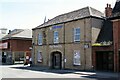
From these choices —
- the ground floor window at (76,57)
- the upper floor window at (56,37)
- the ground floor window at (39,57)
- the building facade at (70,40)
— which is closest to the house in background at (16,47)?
the ground floor window at (39,57)

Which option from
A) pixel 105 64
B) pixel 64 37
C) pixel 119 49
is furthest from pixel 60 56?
pixel 119 49

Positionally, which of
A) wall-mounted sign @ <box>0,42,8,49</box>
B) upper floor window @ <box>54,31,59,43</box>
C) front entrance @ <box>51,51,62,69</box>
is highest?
upper floor window @ <box>54,31,59,43</box>

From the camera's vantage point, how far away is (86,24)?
2500cm

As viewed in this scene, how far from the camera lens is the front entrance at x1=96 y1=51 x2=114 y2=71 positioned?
23.7m

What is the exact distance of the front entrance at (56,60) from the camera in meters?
29.2

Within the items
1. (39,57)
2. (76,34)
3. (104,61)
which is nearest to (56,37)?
(76,34)

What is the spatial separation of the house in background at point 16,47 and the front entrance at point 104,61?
71.0 feet

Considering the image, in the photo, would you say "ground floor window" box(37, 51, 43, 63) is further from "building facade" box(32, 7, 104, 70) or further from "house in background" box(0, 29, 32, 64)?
"house in background" box(0, 29, 32, 64)

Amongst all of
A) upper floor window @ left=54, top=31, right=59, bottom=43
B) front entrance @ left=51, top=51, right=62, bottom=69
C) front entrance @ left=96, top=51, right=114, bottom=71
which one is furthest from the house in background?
front entrance @ left=96, top=51, right=114, bottom=71

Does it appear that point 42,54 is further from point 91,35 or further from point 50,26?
point 91,35

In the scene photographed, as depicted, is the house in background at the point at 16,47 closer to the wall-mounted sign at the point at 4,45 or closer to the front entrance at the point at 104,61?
the wall-mounted sign at the point at 4,45

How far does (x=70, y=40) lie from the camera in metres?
27.1

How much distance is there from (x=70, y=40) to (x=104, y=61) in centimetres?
522

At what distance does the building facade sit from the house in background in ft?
35.2
